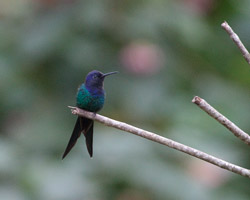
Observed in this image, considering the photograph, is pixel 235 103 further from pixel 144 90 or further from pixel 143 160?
pixel 143 160

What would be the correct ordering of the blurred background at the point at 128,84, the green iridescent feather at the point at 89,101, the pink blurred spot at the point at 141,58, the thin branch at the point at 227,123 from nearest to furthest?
1. the thin branch at the point at 227,123
2. the green iridescent feather at the point at 89,101
3. the blurred background at the point at 128,84
4. the pink blurred spot at the point at 141,58

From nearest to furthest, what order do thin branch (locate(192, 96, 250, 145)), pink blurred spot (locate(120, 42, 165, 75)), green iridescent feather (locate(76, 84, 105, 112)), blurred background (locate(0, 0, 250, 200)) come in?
1. thin branch (locate(192, 96, 250, 145))
2. green iridescent feather (locate(76, 84, 105, 112))
3. blurred background (locate(0, 0, 250, 200))
4. pink blurred spot (locate(120, 42, 165, 75))

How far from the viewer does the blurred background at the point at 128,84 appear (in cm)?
486

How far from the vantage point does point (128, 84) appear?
6.05 meters

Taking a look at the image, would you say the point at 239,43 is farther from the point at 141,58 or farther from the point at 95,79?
the point at 141,58

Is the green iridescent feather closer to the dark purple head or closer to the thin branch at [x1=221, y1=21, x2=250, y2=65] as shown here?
the dark purple head

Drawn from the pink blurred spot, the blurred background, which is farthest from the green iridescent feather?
the pink blurred spot

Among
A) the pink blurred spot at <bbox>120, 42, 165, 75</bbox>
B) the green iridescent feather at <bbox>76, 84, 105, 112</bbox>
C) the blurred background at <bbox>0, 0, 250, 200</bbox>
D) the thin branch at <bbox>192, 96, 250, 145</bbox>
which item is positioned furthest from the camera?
the pink blurred spot at <bbox>120, 42, 165, 75</bbox>

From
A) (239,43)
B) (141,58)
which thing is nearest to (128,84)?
(141,58)

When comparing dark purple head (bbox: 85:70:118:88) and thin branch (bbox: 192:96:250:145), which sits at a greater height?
dark purple head (bbox: 85:70:118:88)

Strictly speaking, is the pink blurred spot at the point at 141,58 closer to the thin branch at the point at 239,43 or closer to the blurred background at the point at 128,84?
the blurred background at the point at 128,84

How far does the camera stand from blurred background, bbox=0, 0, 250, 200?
4859 millimetres

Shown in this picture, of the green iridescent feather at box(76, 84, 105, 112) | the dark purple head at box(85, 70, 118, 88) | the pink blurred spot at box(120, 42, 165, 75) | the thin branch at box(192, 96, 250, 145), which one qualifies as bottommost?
the thin branch at box(192, 96, 250, 145)

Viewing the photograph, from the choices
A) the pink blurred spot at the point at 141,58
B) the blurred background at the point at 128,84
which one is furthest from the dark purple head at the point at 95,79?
the pink blurred spot at the point at 141,58
